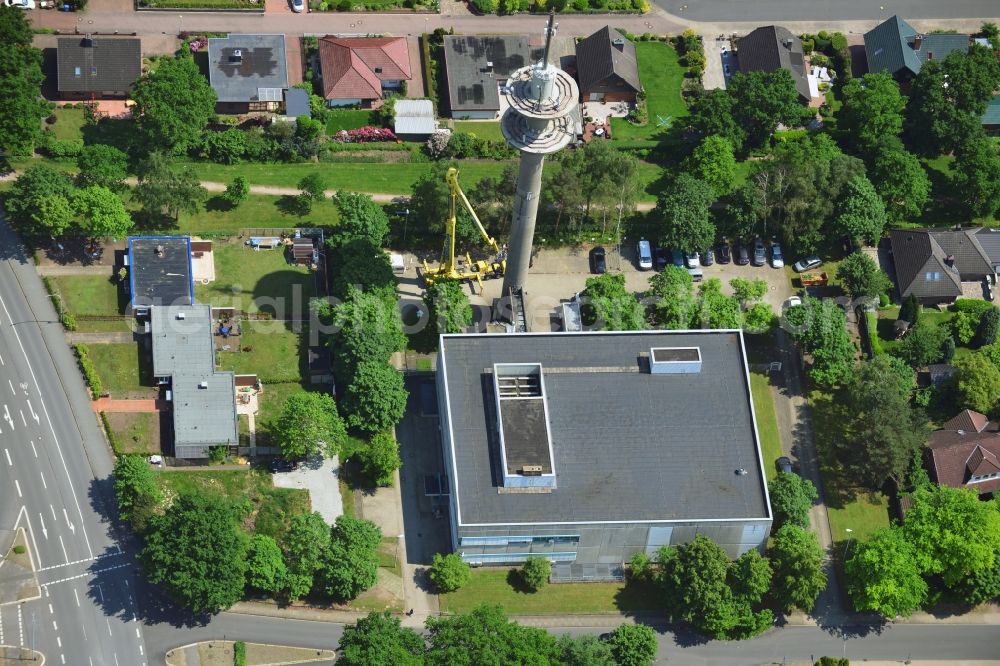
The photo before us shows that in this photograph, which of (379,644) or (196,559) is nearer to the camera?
(379,644)

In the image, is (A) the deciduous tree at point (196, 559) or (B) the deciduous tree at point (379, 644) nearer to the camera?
(B) the deciduous tree at point (379, 644)

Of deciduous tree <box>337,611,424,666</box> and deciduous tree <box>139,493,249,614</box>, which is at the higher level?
deciduous tree <box>139,493,249,614</box>

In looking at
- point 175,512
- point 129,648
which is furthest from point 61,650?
point 175,512

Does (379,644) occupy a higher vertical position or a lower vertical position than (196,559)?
lower

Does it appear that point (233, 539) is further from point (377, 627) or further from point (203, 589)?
point (377, 627)
